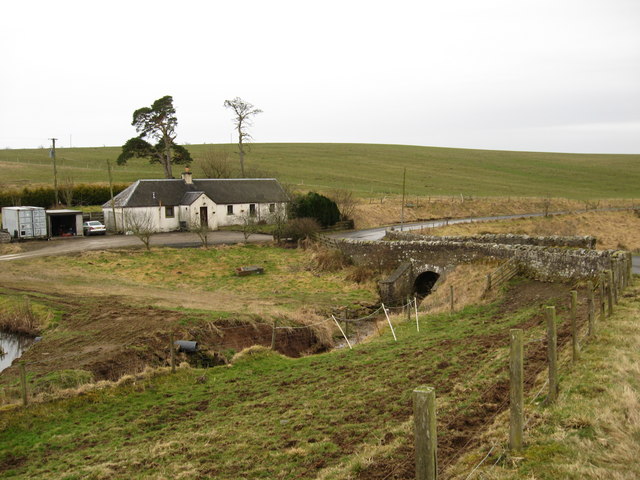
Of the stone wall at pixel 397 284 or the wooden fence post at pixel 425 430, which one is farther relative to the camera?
the stone wall at pixel 397 284

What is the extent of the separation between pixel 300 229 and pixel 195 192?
44.2 feet

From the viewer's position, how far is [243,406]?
1177 centimetres

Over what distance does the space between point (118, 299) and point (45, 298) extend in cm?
335

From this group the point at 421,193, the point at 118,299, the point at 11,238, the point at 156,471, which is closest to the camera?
the point at 156,471

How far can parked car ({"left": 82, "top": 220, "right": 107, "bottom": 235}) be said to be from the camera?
150 ft

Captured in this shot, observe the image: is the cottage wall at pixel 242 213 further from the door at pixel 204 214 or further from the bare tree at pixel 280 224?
the door at pixel 204 214

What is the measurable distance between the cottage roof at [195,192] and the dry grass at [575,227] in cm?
1848

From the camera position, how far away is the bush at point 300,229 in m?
41.2

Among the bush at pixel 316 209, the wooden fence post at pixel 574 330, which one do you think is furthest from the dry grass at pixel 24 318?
the bush at pixel 316 209

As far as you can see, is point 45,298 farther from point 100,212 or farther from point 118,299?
point 100,212

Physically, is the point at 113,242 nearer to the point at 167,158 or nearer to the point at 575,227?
the point at 167,158

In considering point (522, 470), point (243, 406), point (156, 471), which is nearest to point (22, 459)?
point (156, 471)

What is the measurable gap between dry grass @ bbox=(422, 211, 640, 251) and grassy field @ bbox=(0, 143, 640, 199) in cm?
2180

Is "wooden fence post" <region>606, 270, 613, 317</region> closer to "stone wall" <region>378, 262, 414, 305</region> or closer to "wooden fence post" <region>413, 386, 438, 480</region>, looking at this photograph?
"wooden fence post" <region>413, 386, 438, 480</region>
